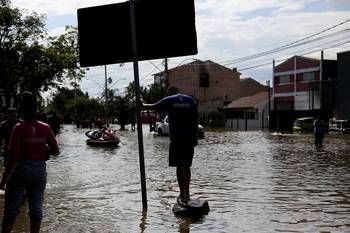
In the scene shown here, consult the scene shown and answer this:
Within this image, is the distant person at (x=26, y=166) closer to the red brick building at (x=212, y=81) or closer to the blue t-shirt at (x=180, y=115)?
the blue t-shirt at (x=180, y=115)

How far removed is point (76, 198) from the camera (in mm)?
10023

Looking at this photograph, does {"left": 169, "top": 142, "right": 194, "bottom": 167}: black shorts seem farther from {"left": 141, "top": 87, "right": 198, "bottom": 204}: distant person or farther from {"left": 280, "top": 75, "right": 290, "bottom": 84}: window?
{"left": 280, "top": 75, "right": 290, "bottom": 84}: window

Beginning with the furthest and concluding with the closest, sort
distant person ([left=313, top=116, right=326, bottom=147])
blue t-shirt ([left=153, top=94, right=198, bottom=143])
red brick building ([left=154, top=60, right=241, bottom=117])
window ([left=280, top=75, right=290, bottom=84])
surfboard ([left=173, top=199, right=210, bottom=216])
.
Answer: red brick building ([left=154, top=60, right=241, bottom=117]), window ([left=280, top=75, right=290, bottom=84]), distant person ([left=313, top=116, right=326, bottom=147]), blue t-shirt ([left=153, top=94, right=198, bottom=143]), surfboard ([left=173, top=199, right=210, bottom=216])

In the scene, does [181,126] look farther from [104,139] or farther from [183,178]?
[104,139]

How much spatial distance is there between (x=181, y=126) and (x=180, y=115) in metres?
0.16

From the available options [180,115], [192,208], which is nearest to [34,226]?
[192,208]

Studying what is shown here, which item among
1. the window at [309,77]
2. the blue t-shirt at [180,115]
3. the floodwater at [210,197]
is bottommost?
the floodwater at [210,197]

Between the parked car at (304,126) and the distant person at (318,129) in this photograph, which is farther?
the parked car at (304,126)

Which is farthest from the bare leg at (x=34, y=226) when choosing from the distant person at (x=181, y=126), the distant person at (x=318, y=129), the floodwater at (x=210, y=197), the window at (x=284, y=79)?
the window at (x=284, y=79)

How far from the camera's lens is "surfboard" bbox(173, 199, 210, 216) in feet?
26.3

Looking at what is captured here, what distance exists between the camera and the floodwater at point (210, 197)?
7.53m

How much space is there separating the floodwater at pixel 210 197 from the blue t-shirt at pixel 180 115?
1.13m

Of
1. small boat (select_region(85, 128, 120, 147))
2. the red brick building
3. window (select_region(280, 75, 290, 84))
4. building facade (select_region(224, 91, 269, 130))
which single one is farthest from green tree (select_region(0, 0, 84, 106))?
the red brick building

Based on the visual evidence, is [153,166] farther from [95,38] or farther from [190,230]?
[190,230]
